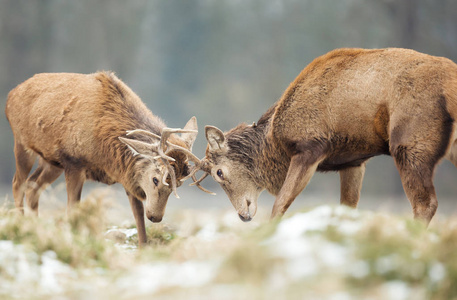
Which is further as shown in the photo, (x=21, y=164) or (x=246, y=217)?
(x=21, y=164)

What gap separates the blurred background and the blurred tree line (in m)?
0.04

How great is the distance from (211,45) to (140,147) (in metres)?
15.1

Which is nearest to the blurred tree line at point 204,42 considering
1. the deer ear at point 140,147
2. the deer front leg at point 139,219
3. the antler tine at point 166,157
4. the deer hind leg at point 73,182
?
the deer front leg at point 139,219

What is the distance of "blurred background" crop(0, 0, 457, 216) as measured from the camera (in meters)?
18.7

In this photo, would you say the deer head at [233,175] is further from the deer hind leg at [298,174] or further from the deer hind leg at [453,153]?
the deer hind leg at [453,153]

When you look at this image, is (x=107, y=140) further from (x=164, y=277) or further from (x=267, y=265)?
(x=267, y=265)

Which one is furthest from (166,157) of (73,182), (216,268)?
(216,268)

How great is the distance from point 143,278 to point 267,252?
80 centimetres

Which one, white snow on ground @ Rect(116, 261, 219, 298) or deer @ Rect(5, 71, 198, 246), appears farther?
deer @ Rect(5, 71, 198, 246)

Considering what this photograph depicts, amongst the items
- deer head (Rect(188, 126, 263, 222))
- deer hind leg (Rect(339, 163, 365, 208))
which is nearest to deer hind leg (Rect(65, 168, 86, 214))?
deer head (Rect(188, 126, 263, 222))

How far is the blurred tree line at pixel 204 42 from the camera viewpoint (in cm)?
1897

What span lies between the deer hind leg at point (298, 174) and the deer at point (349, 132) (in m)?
0.01

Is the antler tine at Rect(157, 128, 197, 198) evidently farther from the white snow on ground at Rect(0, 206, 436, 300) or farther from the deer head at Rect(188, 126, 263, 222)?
the white snow on ground at Rect(0, 206, 436, 300)

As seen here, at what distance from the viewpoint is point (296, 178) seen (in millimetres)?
6891
